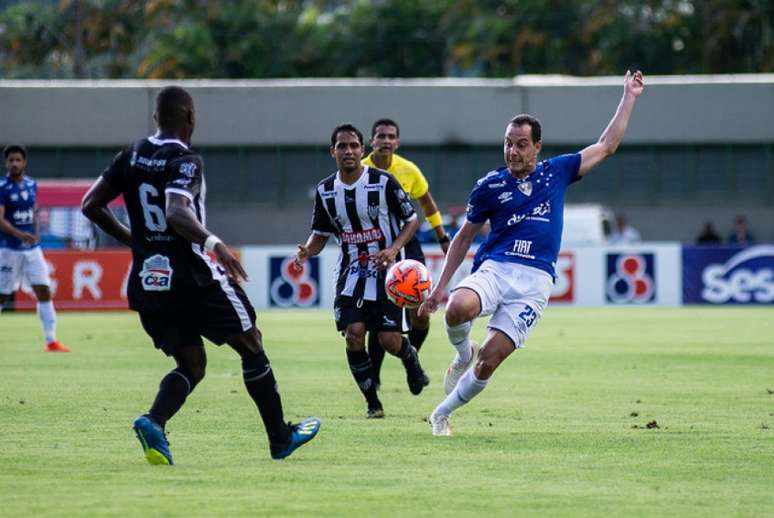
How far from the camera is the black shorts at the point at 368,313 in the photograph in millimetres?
12609

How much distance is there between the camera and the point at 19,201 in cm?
2058

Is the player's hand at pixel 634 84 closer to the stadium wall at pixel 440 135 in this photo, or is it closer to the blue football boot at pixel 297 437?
the blue football boot at pixel 297 437

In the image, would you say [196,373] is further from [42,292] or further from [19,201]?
[19,201]

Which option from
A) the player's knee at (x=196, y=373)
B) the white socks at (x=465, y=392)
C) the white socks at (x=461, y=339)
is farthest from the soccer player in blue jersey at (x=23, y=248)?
the player's knee at (x=196, y=373)

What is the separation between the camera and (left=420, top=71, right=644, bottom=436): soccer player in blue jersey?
1050cm

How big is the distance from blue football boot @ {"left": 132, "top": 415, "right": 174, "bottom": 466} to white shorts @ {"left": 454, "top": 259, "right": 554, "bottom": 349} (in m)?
2.34

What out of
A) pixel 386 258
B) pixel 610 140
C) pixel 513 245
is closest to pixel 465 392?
pixel 513 245

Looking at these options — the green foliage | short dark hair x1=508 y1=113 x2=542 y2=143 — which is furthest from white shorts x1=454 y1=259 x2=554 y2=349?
the green foliage

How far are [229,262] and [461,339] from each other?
3.56m

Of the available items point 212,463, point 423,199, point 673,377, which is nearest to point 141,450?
point 212,463

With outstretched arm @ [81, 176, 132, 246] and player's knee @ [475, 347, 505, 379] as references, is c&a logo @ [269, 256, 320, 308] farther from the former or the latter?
outstretched arm @ [81, 176, 132, 246]

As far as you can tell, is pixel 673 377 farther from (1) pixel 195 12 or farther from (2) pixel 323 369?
(1) pixel 195 12

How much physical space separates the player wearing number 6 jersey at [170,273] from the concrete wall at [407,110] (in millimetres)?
37544

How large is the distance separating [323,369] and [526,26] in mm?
41268
